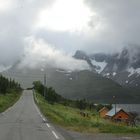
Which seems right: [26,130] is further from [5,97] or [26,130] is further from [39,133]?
[5,97]

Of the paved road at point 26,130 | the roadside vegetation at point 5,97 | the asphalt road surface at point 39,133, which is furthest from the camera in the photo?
the roadside vegetation at point 5,97

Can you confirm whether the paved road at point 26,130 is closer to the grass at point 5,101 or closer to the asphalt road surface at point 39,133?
the asphalt road surface at point 39,133

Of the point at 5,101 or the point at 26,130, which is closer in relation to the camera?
the point at 26,130

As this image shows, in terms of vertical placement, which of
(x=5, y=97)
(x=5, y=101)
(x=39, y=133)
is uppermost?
(x=5, y=97)

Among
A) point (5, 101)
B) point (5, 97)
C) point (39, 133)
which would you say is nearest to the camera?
point (39, 133)

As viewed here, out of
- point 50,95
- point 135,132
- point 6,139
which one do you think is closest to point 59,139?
point 6,139

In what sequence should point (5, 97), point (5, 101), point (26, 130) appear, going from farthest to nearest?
point (5, 97)
point (5, 101)
point (26, 130)

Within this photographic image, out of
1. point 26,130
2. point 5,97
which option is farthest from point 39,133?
point 5,97

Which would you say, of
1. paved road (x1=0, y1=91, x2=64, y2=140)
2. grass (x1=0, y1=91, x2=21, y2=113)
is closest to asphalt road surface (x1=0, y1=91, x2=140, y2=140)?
paved road (x1=0, y1=91, x2=64, y2=140)

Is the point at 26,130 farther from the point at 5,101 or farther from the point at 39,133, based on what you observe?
the point at 5,101

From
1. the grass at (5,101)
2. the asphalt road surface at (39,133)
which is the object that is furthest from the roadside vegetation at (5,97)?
the asphalt road surface at (39,133)

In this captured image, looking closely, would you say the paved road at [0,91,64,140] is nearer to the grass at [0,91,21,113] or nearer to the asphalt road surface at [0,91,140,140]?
the asphalt road surface at [0,91,140,140]

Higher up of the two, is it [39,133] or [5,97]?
[5,97]

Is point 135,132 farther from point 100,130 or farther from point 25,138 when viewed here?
point 25,138
